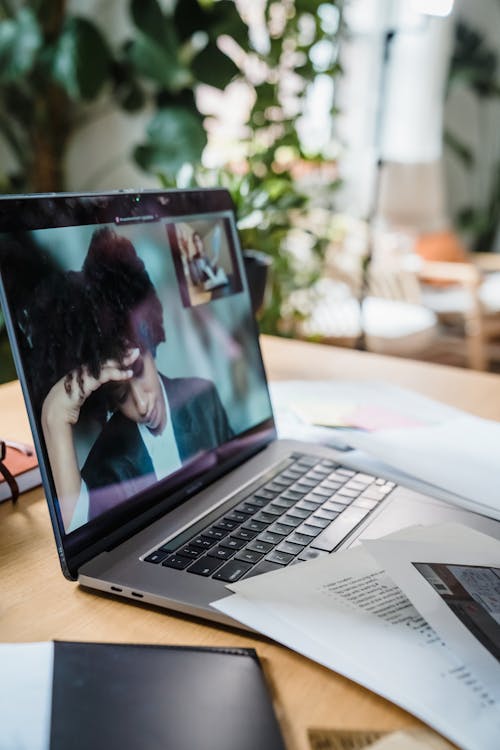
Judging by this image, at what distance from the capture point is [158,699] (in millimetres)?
374

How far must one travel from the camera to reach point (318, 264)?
2611 mm

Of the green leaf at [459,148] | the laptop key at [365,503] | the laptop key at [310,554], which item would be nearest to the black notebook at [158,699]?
the laptop key at [310,554]

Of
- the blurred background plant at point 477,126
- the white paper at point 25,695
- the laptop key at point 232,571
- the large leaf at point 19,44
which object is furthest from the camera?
the blurred background plant at point 477,126

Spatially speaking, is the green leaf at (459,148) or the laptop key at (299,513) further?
the green leaf at (459,148)

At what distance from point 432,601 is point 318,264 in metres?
2.24

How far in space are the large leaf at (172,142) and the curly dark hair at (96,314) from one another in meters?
1.81

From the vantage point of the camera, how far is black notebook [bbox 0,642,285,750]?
0.35m

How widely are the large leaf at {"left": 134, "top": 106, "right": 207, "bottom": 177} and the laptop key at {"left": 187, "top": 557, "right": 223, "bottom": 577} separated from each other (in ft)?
6.48

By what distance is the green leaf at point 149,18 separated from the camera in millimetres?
2320

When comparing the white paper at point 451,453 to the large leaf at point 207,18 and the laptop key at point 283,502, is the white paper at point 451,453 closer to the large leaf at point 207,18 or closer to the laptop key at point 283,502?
the laptop key at point 283,502

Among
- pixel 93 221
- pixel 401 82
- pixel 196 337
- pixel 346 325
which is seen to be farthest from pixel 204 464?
Answer: pixel 401 82

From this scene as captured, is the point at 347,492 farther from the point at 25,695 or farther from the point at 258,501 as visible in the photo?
the point at 25,695

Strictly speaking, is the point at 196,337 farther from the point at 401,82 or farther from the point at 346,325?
the point at 401,82

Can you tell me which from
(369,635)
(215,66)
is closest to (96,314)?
(369,635)
